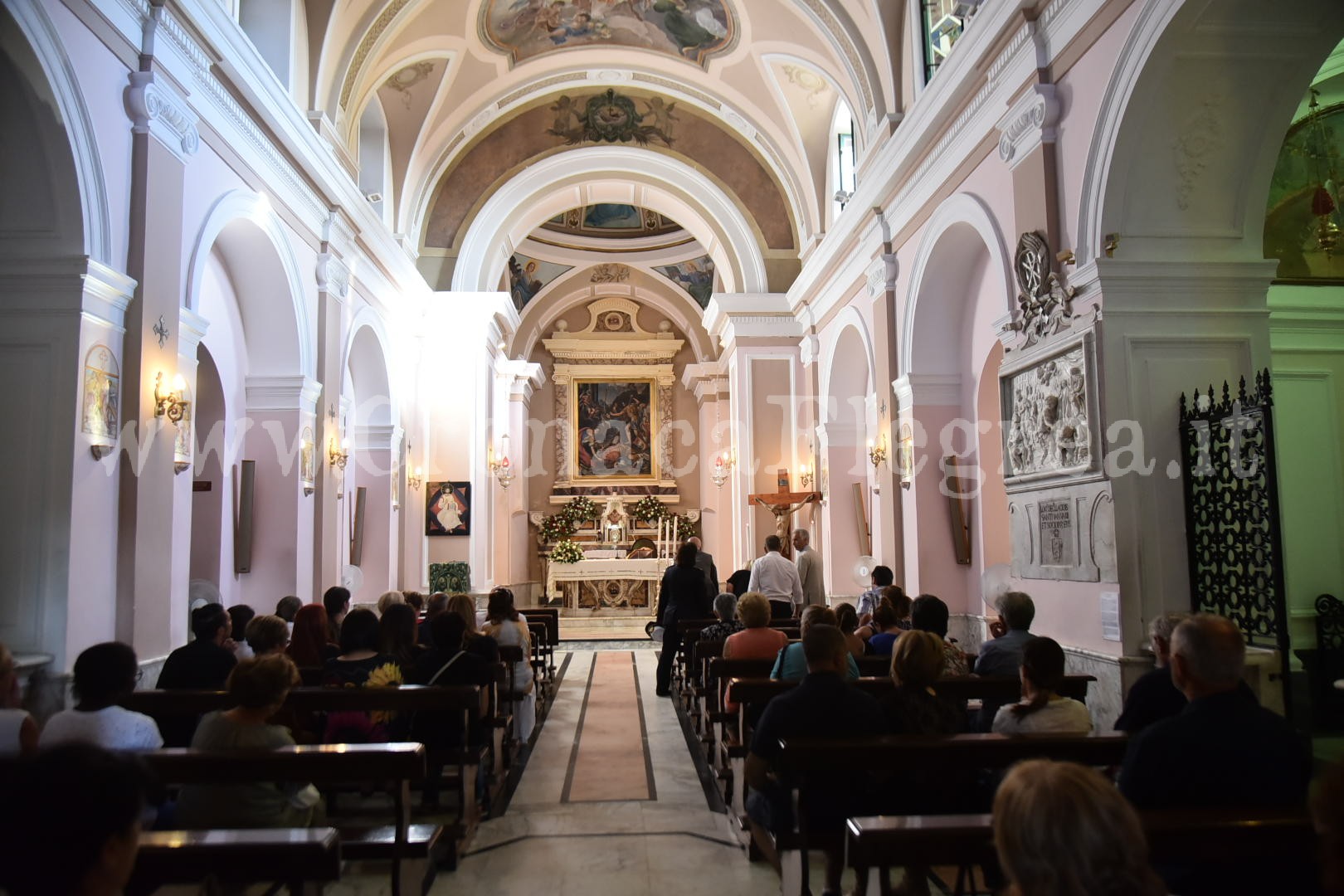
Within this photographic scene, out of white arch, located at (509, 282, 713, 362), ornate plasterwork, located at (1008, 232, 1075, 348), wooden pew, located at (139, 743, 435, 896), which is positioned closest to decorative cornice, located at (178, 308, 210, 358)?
wooden pew, located at (139, 743, 435, 896)

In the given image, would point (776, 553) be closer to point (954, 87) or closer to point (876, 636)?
point (876, 636)

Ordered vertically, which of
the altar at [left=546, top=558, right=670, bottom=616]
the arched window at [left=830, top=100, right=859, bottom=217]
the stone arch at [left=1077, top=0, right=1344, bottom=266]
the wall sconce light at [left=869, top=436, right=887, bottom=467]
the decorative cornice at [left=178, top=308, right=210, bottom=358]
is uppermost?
the arched window at [left=830, top=100, right=859, bottom=217]

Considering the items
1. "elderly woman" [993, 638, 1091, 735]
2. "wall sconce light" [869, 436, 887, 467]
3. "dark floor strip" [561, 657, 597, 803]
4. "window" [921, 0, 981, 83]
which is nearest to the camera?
"elderly woman" [993, 638, 1091, 735]

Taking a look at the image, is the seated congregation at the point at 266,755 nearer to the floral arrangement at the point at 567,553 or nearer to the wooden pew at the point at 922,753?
the wooden pew at the point at 922,753

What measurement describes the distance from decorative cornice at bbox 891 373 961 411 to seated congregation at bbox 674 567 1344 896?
4378 mm

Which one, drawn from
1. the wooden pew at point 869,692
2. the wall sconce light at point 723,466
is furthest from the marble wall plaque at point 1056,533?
the wall sconce light at point 723,466

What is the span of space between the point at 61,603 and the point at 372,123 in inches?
352

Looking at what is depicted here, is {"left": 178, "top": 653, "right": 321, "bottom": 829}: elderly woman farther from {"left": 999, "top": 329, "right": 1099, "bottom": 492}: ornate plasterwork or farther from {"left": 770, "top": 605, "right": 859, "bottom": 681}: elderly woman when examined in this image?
{"left": 999, "top": 329, "right": 1099, "bottom": 492}: ornate plasterwork

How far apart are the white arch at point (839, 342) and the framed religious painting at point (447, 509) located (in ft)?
17.5

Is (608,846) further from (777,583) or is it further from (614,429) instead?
(614,429)

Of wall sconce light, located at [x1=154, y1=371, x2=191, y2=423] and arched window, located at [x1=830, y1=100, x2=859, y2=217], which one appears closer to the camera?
wall sconce light, located at [x1=154, y1=371, x2=191, y2=423]

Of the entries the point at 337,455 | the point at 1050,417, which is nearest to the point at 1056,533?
the point at 1050,417

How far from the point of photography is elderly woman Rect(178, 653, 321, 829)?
10.8 ft

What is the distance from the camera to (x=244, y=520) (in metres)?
9.05
